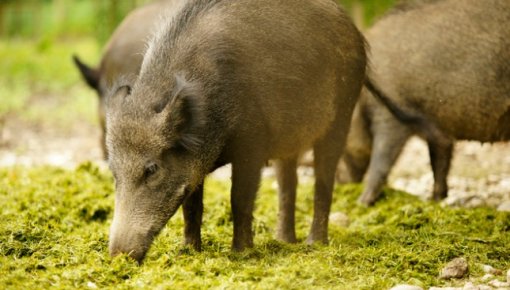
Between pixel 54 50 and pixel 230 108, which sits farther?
pixel 54 50

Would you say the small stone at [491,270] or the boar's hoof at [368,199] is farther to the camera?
the boar's hoof at [368,199]

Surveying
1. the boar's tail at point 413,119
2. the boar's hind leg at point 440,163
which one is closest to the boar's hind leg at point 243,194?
the boar's tail at point 413,119

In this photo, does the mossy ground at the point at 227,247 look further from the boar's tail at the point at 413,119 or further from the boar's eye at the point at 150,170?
the boar's tail at the point at 413,119

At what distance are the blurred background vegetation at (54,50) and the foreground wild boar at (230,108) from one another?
18.6ft

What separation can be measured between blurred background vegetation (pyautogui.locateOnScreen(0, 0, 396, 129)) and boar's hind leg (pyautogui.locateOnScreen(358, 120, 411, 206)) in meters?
4.11

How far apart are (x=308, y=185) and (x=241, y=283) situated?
387 cm

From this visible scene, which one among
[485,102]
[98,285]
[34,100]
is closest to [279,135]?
[98,285]

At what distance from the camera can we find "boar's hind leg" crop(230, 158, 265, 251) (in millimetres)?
4902

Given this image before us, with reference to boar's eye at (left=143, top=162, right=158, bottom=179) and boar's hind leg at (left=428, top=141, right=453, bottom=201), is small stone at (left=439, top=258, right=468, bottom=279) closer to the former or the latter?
boar's eye at (left=143, top=162, right=158, bottom=179)

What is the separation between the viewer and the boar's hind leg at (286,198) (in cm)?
589

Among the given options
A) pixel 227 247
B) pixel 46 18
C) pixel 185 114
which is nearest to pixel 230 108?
pixel 185 114

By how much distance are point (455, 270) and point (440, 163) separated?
8.95 ft

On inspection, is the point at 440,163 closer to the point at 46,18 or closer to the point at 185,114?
the point at 185,114

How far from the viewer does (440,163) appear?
7242mm
